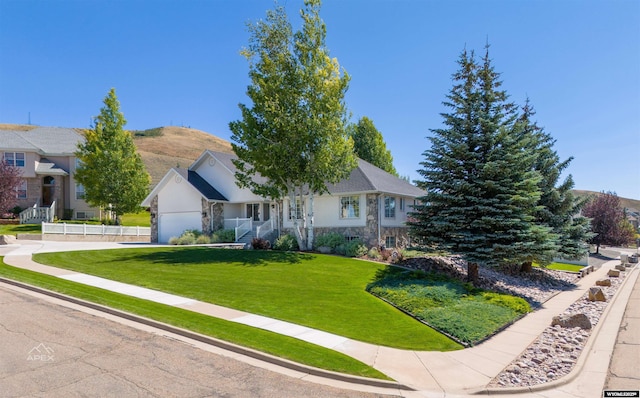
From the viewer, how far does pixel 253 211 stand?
96.4 ft

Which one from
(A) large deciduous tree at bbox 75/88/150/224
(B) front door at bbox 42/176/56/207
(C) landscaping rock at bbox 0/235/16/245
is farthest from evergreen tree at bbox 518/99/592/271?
(B) front door at bbox 42/176/56/207

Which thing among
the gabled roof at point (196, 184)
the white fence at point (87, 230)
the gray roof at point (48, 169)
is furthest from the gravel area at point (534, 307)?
the gray roof at point (48, 169)

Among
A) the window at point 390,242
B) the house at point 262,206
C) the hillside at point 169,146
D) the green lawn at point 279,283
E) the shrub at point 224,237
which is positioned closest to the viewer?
the green lawn at point 279,283

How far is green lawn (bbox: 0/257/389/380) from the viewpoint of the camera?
23.7 ft

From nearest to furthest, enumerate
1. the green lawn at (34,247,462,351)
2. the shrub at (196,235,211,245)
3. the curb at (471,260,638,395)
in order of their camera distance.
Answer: the curb at (471,260,638,395)
the green lawn at (34,247,462,351)
the shrub at (196,235,211,245)

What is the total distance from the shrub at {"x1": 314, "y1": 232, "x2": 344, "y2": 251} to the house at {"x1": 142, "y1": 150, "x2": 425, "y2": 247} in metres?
1.16

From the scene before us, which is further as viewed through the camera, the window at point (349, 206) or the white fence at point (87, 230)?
the white fence at point (87, 230)

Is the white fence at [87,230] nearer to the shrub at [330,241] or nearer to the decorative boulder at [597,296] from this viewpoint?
the shrub at [330,241]

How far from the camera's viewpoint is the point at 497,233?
1579 cm

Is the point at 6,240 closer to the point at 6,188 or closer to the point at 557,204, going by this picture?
the point at 6,188

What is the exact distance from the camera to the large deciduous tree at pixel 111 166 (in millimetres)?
35656

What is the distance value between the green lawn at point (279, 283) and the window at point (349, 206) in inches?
179

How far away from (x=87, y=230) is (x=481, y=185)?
29202 millimetres

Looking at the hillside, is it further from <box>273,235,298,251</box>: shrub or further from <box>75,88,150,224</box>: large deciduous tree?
<box>273,235,298,251</box>: shrub
